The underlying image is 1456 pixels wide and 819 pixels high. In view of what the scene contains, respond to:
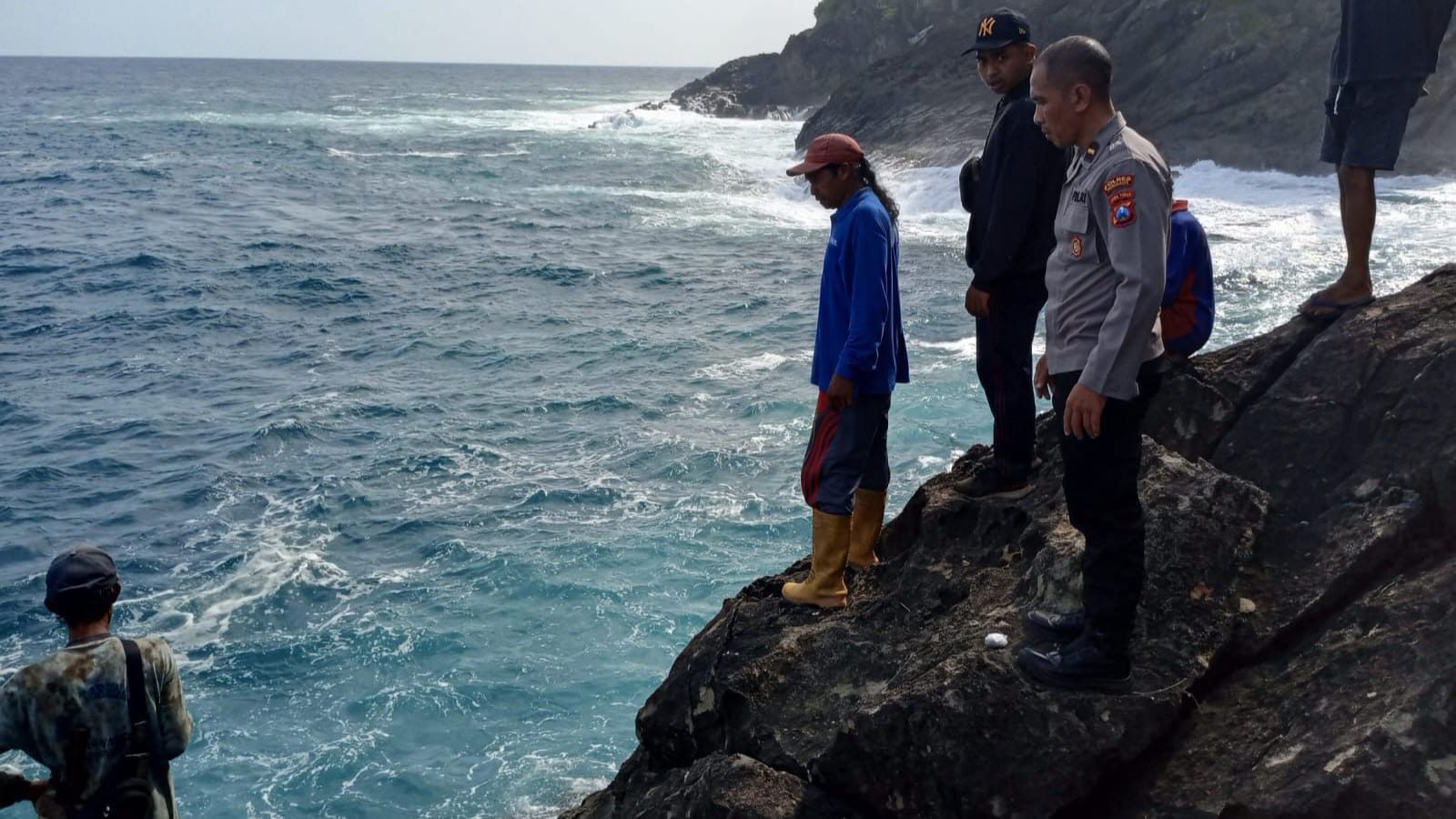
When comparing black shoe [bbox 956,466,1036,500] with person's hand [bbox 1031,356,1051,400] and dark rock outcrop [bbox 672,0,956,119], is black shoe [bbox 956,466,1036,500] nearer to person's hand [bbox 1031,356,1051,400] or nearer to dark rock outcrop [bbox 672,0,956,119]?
person's hand [bbox 1031,356,1051,400]

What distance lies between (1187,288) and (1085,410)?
195 cm

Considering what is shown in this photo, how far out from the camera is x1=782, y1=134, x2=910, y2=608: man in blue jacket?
15.0 ft

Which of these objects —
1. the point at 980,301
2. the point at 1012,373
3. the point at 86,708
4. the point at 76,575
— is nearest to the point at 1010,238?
the point at 980,301

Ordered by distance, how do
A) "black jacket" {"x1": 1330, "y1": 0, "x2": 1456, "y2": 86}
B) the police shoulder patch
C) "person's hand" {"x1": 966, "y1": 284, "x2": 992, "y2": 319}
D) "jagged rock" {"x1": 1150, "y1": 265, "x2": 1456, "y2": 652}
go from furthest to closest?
"person's hand" {"x1": 966, "y1": 284, "x2": 992, "y2": 319} < "black jacket" {"x1": 1330, "y1": 0, "x2": 1456, "y2": 86} < "jagged rock" {"x1": 1150, "y1": 265, "x2": 1456, "y2": 652} < the police shoulder patch

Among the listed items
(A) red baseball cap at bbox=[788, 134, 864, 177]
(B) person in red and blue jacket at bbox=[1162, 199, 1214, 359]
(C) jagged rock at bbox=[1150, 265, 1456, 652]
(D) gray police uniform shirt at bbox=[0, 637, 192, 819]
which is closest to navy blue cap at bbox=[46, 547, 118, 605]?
(D) gray police uniform shirt at bbox=[0, 637, 192, 819]

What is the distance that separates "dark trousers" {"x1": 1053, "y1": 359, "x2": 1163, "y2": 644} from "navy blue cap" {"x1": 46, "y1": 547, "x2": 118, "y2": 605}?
2.81m

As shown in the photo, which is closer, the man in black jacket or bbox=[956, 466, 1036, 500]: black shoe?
the man in black jacket

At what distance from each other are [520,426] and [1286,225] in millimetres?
16394

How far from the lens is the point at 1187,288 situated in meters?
5.03

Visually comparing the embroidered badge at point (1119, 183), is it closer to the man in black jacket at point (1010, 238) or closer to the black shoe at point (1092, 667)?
the black shoe at point (1092, 667)

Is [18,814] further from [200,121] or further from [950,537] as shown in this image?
[200,121]

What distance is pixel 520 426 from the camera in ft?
48.0

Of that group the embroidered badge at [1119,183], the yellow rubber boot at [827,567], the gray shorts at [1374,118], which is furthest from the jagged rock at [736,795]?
the gray shorts at [1374,118]

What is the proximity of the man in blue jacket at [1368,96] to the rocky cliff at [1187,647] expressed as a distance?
0.20 meters
